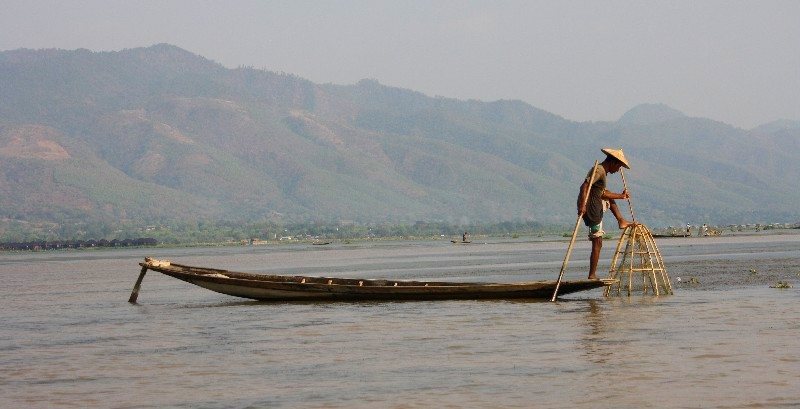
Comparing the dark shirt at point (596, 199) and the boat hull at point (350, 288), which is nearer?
the dark shirt at point (596, 199)

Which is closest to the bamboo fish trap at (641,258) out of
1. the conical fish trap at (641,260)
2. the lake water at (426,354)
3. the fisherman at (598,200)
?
the conical fish trap at (641,260)

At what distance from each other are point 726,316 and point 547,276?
18.4 m

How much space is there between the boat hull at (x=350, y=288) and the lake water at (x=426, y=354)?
0.27 meters

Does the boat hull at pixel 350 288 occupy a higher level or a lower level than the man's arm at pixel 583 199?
lower

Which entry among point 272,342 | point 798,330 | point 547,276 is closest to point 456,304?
point 272,342

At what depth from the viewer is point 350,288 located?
2836 cm

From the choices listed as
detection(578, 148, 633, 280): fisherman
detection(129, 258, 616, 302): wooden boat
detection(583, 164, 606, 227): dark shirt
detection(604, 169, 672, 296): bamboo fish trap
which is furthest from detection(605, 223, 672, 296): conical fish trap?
detection(129, 258, 616, 302): wooden boat

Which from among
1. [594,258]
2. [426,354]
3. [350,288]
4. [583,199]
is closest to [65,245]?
[350,288]

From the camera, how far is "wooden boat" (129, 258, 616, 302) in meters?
25.6

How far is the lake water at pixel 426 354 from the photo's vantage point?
14.6 metres

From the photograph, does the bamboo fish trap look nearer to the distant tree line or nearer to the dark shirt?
the dark shirt

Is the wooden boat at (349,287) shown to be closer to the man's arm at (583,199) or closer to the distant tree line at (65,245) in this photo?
the man's arm at (583,199)

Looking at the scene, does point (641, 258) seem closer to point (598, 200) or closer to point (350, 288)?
point (598, 200)

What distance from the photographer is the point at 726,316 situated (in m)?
21.6
